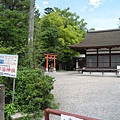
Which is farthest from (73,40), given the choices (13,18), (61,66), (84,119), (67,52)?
(84,119)

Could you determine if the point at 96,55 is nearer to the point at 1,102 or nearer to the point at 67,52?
the point at 67,52

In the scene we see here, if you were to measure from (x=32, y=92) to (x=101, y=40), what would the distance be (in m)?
14.4

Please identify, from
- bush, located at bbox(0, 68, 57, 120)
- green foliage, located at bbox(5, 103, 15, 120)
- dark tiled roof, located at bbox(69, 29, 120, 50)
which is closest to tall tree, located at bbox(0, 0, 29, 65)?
bush, located at bbox(0, 68, 57, 120)

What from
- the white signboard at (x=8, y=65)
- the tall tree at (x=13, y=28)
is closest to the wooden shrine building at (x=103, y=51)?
the tall tree at (x=13, y=28)

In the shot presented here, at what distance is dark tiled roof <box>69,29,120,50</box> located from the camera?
51.4ft

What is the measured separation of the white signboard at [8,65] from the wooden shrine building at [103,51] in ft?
40.8

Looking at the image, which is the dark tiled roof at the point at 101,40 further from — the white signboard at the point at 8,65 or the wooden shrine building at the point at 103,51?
the white signboard at the point at 8,65

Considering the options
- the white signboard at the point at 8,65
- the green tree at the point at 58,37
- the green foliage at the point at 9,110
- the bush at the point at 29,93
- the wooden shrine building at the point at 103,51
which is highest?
the green tree at the point at 58,37

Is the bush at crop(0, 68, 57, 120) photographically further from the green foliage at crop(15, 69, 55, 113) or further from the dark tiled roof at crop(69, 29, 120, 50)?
the dark tiled roof at crop(69, 29, 120, 50)

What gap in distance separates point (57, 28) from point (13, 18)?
15.0m

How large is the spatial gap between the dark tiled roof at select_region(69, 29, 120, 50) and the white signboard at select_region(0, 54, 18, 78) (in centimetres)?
1243

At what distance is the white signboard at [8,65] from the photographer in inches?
149

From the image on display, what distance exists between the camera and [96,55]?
16.7m

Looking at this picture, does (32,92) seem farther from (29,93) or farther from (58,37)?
(58,37)
